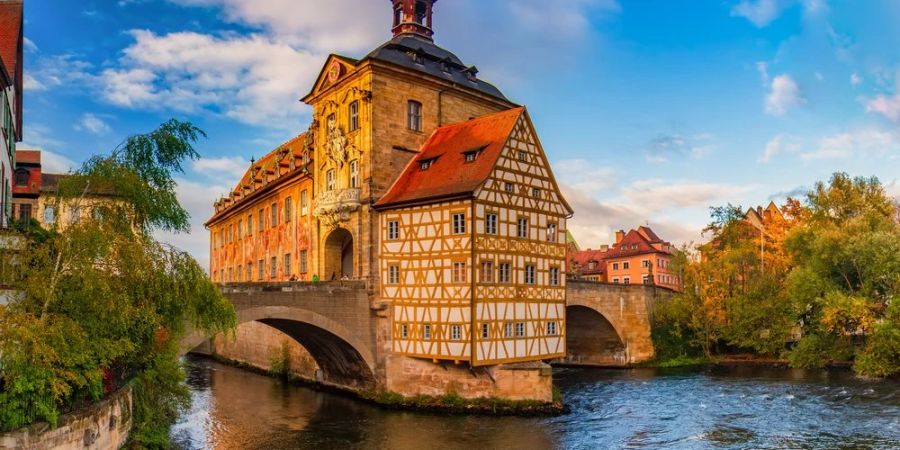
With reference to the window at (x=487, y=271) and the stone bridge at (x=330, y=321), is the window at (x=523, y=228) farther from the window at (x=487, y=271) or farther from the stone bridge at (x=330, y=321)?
the stone bridge at (x=330, y=321)

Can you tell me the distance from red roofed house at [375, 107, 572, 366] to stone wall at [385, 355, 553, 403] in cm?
52

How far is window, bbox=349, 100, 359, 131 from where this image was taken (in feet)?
92.0

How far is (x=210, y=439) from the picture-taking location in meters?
20.9

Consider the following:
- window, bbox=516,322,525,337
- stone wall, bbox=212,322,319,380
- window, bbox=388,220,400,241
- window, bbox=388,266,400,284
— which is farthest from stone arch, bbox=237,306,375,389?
window, bbox=516,322,525,337

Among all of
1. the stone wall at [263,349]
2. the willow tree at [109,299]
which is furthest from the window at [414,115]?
the willow tree at [109,299]

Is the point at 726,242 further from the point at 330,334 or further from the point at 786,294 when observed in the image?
the point at 330,334

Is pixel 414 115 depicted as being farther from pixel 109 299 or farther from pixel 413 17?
pixel 109 299

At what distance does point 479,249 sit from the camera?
23859 millimetres

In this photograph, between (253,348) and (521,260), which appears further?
(253,348)

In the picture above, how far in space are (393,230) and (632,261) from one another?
50.6m

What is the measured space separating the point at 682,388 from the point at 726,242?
2024cm

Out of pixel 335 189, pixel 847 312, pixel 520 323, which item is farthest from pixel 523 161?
pixel 847 312

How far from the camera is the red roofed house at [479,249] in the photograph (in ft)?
78.5

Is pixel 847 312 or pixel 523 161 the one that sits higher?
pixel 523 161
